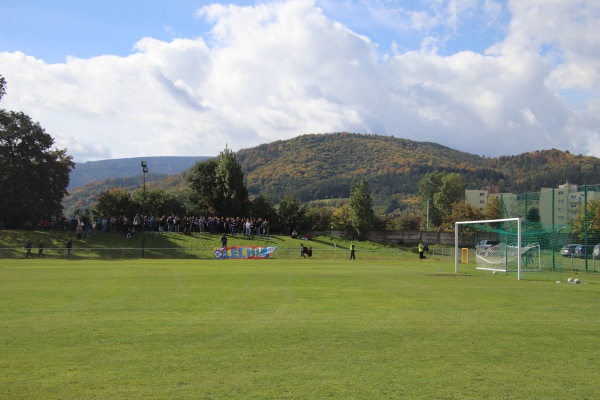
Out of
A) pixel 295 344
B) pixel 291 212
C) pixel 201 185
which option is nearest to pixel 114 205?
pixel 201 185

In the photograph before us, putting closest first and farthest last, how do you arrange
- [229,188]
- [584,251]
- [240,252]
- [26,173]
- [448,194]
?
[584,251]
[240,252]
[26,173]
[229,188]
[448,194]

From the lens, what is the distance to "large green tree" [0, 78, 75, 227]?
5771 centimetres

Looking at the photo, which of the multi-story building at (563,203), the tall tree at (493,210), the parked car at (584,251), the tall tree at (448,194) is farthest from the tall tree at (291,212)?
the tall tree at (448,194)

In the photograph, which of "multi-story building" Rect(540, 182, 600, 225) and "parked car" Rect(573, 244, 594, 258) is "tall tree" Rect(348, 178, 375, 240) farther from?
"parked car" Rect(573, 244, 594, 258)

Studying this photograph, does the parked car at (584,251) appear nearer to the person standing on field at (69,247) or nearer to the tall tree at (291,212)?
the person standing on field at (69,247)

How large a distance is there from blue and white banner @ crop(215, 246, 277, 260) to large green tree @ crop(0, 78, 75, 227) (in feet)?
77.4

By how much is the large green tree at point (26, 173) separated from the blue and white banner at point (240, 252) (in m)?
23.6

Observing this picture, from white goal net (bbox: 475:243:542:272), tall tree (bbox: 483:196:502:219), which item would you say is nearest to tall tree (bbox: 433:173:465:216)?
tall tree (bbox: 483:196:502:219)

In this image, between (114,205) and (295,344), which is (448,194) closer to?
(114,205)

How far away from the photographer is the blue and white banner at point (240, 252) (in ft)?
156

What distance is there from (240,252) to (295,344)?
124ft

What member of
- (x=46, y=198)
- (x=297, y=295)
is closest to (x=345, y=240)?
(x=46, y=198)

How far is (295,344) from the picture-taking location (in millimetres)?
10344

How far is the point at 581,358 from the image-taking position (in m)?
9.47
